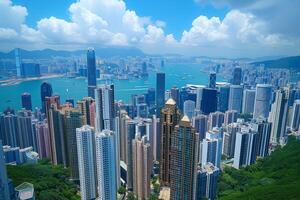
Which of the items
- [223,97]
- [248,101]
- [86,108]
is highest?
[86,108]

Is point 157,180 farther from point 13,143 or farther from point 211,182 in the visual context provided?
point 13,143

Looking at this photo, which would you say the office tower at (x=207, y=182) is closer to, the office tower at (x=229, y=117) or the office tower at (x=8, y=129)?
the office tower at (x=229, y=117)

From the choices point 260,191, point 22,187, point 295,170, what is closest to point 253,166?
point 295,170

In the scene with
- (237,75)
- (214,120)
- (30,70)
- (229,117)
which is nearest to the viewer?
(30,70)

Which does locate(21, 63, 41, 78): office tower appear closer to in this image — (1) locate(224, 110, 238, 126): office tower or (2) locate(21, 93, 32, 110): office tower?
(2) locate(21, 93, 32, 110): office tower

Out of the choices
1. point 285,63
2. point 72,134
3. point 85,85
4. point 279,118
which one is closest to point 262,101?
point 279,118

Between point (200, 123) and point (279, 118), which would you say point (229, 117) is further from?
point (200, 123)

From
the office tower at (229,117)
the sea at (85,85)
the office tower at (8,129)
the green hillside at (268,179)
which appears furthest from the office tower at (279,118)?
the office tower at (8,129)
